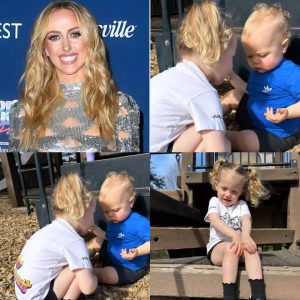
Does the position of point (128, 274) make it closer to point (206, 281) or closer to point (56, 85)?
point (206, 281)

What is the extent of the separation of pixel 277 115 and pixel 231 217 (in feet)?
1.39

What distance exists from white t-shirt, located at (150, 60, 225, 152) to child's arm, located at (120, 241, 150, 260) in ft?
1.22

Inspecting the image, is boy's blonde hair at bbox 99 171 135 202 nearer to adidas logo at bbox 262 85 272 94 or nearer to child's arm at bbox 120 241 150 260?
child's arm at bbox 120 241 150 260

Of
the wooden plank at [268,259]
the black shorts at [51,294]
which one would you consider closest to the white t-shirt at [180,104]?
the wooden plank at [268,259]

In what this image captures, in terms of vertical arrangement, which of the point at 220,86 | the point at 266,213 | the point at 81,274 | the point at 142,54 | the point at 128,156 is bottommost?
the point at 81,274

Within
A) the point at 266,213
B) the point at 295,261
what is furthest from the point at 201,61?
the point at 295,261

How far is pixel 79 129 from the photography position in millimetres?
2068

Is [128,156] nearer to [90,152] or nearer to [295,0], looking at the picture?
[90,152]

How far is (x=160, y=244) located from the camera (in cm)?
208

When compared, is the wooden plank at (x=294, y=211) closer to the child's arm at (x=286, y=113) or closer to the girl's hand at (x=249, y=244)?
the girl's hand at (x=249, y=244)

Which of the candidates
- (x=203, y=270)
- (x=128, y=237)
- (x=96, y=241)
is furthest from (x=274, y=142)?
(x=96, y=241)

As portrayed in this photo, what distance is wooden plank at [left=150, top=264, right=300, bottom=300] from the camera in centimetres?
195

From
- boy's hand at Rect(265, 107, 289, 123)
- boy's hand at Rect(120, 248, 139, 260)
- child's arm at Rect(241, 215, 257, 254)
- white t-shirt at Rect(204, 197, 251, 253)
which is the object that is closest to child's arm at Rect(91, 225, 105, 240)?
boy's hand at Rect(120, 248, 139, 260)

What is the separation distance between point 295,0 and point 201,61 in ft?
1.34
